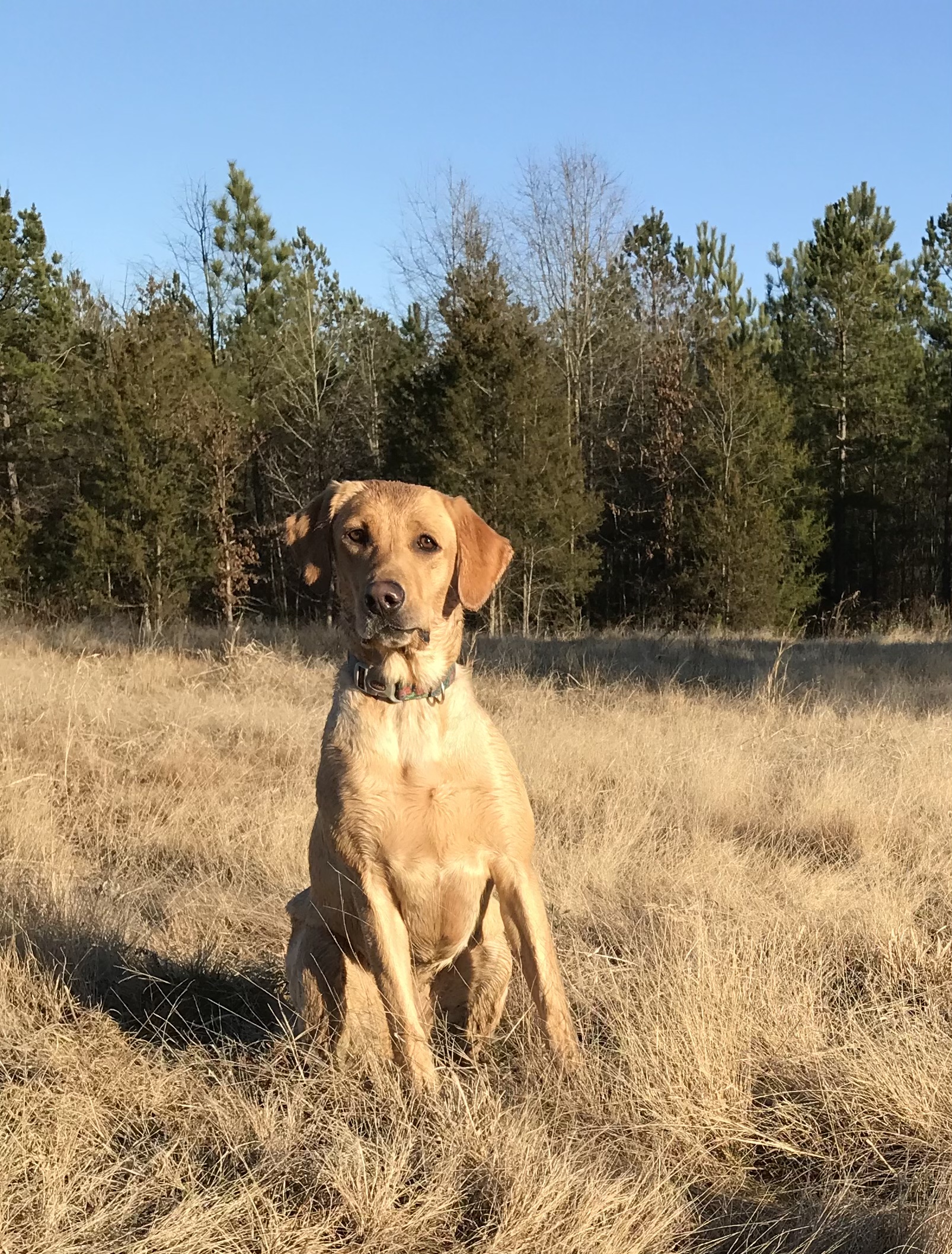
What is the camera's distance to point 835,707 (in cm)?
760

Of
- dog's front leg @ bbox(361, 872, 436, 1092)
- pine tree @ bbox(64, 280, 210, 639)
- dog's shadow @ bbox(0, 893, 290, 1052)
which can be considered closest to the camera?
dog's front leg @ bbox(361, 872, 436, 1092)

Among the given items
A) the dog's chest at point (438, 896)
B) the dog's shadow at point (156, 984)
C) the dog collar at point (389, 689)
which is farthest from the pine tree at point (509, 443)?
the dog's chest at point (438, 896)

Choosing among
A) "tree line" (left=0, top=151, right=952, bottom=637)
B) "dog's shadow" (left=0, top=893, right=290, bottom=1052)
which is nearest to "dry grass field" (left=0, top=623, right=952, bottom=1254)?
"dog's shadow" (left=0, top=893, right=290, bottom=1052)

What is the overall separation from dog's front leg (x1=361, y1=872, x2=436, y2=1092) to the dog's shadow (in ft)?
1.17

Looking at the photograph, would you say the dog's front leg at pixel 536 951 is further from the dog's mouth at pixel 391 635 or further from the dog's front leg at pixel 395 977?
the dog's mouth at pixel 391 635

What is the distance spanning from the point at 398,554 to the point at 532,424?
17188mm

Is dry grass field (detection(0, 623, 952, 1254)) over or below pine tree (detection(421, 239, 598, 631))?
below

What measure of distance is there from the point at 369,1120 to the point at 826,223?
26.6 m

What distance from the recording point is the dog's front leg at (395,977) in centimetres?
251

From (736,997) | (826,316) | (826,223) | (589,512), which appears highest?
(826,223)

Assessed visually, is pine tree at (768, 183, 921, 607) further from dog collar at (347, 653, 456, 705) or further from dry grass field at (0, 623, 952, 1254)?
dog collar at (347, 653, 456, 705)

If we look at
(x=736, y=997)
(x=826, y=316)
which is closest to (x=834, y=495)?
(x=826, y=316)

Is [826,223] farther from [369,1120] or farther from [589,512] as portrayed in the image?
[369,1120]

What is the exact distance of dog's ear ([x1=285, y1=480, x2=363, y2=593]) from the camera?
2.91 metres
